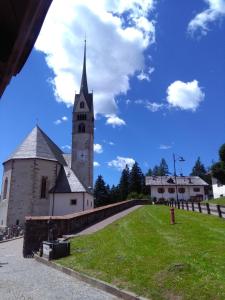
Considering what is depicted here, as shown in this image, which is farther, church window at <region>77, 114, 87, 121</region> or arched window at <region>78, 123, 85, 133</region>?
church window at <region>77, 114, 87, 121</region>

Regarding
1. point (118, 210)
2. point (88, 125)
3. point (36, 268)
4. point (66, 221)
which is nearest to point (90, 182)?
point (88, 125)

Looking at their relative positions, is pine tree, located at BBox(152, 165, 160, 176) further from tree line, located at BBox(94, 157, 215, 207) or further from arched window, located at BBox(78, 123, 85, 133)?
arched window, located at BBox(78, 123, 85, 133)

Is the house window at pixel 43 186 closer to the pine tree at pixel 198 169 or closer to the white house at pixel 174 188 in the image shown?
the white house at pixel 174 188

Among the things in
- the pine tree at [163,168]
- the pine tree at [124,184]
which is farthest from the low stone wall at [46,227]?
the pine tree at [163,168]

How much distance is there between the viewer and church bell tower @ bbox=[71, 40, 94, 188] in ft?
192

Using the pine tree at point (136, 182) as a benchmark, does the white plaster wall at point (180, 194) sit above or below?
below

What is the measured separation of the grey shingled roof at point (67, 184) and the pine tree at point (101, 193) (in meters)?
48.3

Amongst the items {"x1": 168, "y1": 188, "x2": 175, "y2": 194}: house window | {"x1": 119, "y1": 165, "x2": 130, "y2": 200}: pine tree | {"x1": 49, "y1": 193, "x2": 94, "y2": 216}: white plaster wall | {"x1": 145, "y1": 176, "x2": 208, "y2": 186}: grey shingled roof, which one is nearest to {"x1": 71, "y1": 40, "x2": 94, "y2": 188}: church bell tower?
{"x1": 49, "y1": 193, "x2": 94, "y2": 216}: white plaster wall

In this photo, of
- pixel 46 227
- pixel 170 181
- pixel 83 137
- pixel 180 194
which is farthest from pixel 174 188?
pixel 46 227

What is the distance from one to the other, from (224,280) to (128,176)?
96.8 metres

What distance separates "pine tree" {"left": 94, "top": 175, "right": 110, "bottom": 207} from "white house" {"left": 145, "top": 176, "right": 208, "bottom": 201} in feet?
62.3

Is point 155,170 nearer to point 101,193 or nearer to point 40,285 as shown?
point 101,193

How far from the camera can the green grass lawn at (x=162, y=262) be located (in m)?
7.96

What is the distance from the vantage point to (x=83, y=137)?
2421 inches
